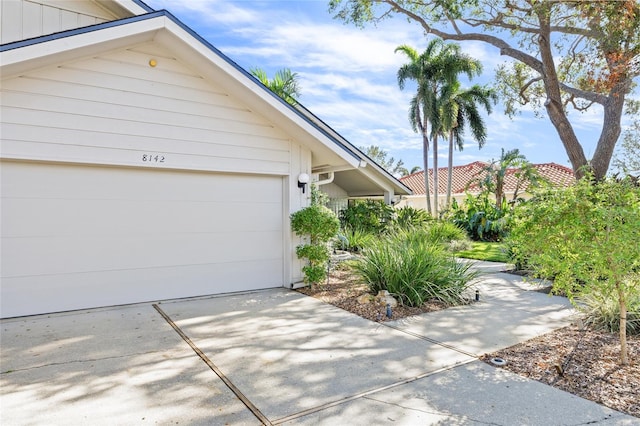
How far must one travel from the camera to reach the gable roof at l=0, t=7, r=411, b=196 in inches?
203

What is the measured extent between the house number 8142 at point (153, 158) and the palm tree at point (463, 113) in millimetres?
20680

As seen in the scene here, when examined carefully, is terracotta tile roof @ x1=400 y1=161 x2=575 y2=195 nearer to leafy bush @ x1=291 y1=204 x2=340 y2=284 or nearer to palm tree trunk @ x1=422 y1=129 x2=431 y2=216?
palm tree trunk @ x1=422 y1=129 x2=431 y2=216

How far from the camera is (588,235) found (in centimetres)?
372

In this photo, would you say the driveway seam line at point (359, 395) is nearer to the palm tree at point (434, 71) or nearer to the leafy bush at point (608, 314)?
the leafy bush at point (608, 314)

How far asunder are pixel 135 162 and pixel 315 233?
11.1ft

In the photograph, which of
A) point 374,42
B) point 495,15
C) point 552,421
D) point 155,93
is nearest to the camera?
point 552,421

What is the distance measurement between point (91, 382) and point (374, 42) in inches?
460

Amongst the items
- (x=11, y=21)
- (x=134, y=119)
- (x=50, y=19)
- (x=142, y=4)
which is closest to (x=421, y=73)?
(x=142, y=4)

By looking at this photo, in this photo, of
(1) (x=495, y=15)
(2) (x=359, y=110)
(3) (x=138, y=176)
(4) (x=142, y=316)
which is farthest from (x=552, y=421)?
(2) (x=359, y=110)

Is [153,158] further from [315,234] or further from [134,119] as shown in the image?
[315,234]

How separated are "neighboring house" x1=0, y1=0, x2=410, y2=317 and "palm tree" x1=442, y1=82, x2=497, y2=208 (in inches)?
728

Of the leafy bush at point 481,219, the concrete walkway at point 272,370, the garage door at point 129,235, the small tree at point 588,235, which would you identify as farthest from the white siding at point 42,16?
the leafy bush at point 481,219

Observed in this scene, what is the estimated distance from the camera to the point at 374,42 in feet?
39.8

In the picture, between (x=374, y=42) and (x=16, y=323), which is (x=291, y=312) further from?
(x=374, y=42)
